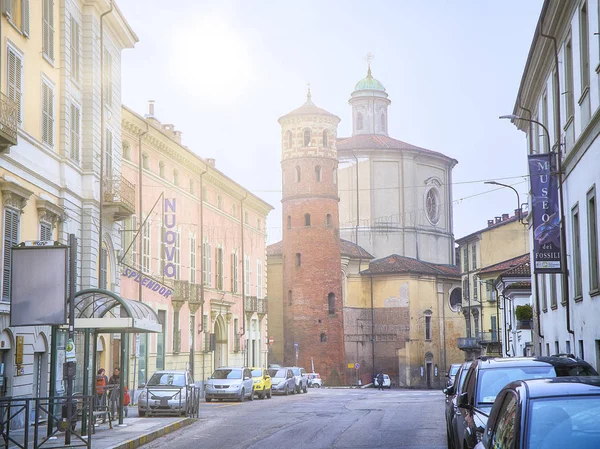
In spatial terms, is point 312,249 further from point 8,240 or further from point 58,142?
point 8,240

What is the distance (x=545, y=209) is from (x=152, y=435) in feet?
35.6

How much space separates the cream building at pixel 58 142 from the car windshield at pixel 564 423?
14.6 metres

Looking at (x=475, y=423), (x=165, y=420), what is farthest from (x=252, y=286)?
(x=475, y=423)

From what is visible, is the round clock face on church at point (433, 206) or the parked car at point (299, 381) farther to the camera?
the round clock face on church at point (433, 206)

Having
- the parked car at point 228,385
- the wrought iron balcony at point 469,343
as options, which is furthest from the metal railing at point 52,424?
the wrought iron balcony at point 469,343

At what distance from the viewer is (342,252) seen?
74.6 meters

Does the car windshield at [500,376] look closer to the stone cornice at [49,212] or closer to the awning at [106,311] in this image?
the awning at [106,311]

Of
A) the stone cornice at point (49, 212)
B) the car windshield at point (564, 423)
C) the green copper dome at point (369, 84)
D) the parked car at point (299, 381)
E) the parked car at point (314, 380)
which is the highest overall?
the green copper dome at point (369, 84)

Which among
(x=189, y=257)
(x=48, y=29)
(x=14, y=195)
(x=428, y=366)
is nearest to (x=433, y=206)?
(x=428, y=366)

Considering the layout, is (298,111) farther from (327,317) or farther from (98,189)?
(98,189)

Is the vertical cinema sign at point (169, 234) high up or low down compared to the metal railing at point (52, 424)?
up

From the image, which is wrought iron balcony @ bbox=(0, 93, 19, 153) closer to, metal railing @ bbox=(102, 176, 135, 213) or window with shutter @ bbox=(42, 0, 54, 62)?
window with shutter @ bbox=(42, 0, 54, 62)

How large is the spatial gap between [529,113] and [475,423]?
71.5 ft

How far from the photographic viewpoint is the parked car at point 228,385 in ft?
125
